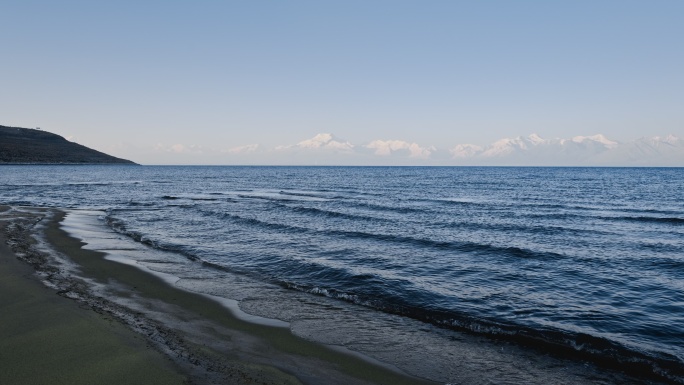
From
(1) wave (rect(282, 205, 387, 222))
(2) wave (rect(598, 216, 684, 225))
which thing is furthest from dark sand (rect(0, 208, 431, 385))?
(2) wave (rect(598, 216, 684, 225))

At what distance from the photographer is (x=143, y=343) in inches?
331

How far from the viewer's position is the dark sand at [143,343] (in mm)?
7188

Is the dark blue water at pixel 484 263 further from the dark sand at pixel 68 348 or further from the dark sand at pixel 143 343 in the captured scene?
the dark sand at pixel 68 348

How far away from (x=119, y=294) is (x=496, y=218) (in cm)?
2726

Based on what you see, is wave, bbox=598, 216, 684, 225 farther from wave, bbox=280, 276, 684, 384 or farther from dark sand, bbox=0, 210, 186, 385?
dark sand, bbox=0, 210, 186, 385

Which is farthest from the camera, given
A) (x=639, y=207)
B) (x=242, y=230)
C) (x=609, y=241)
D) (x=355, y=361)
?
(x=639, y=207)

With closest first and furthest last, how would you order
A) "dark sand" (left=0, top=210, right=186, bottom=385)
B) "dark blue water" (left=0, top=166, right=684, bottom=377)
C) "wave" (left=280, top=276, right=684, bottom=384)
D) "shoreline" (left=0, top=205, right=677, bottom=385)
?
"dark sand" (left=0, top=210, right=186, bottom=385) < "shoreline" (left=0, top=205, right=677, bottom=385) < "wave" (left=280, top=276, right=684, bottom=384) < "dark blue water" (left=0, top=166, right=684, bottom=377)

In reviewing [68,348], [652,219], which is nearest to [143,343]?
[68,348]

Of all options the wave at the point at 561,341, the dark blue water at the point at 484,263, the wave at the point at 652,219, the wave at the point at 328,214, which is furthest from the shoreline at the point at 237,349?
the wave at the point at 652,219

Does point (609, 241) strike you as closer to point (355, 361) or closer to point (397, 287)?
point (397, 287)

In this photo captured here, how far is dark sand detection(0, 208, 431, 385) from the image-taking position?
23.6ft

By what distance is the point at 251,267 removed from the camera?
17297 mm

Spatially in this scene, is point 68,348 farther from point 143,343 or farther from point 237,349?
point 237,349

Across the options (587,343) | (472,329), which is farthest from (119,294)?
(587,343)
